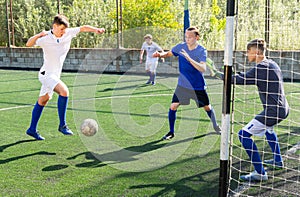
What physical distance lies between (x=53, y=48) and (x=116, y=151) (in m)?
2.03

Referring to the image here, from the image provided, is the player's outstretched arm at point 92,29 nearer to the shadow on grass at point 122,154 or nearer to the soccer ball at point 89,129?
the soccer ball at point 89,129

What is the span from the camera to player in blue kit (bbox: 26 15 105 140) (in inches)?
281

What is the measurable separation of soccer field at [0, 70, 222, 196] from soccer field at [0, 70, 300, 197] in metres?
0.01

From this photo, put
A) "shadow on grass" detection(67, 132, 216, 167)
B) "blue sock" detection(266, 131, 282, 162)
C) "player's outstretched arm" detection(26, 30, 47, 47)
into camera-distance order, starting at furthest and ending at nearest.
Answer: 1. "player's outstretched arm" detection(26, 30, 47, 47)
2. "shadow on grass" detection(67, 132, 216, 167)
3. "blue sock" detection(266, 131, 282, 162)

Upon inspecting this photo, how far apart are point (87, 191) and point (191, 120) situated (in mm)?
4037

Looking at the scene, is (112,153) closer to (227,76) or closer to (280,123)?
(227,76)

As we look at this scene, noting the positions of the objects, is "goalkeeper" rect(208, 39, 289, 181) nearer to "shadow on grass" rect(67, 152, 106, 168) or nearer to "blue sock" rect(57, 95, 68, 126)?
"shadow on grass" rect(67, 152, 106, 168)

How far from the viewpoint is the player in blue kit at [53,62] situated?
712cm

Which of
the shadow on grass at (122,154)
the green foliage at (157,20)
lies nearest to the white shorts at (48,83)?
the shadow on grass at (122,154)

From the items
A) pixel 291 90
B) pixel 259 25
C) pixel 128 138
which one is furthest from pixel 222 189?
pixel 259 25

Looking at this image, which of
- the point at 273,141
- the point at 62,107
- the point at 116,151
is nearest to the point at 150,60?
the point at 62,107

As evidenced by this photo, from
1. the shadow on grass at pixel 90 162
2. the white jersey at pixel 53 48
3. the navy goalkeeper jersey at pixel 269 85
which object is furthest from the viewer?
the white jersey at pixel 53 48

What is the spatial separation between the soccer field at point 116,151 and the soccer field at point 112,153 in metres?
0.01

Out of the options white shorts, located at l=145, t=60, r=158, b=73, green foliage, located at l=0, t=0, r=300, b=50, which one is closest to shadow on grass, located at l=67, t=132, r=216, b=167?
green foliage, located at l=0, t=0, r=300, b=50
